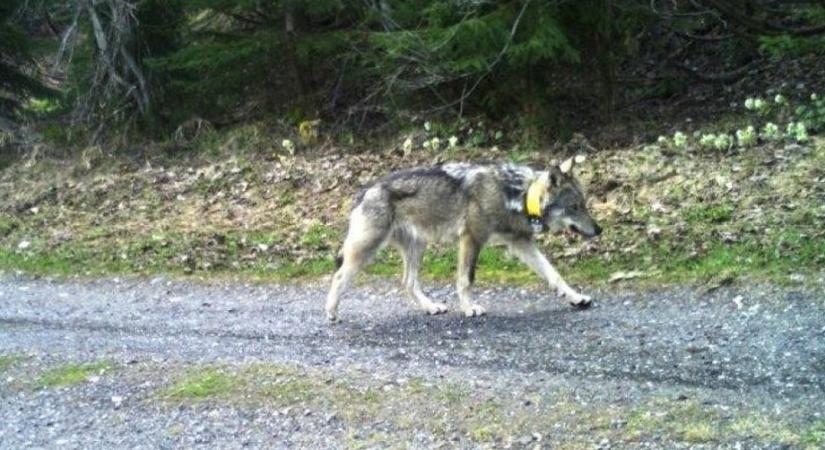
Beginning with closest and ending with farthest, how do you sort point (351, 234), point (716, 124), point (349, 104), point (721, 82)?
point (351, 234) < point (716, 124) < point (721, 82) < point (349, 104)

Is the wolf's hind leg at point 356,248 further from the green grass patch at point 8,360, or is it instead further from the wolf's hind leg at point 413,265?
the green grass patch at point 8,360

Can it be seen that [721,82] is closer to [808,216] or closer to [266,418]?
[808,216]

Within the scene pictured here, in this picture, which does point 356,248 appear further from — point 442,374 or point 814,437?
point 814,437

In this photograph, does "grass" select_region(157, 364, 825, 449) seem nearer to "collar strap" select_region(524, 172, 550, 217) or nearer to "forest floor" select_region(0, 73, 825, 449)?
"forest floor" select_region(0, 73, 825, 449)

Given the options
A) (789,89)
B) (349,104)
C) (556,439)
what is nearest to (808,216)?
(789,89)

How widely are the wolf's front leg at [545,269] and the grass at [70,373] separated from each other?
4.17 metres

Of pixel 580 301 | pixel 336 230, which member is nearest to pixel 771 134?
pixel 580 301

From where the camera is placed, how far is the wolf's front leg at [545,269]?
9.98 metres

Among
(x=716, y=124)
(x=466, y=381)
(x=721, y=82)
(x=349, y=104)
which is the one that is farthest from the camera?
(x=349, y=104)

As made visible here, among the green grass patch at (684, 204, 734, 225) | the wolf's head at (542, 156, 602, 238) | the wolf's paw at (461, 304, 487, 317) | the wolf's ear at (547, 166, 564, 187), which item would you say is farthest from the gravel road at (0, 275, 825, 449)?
the green grass patch at (684, 204, 734, 225)

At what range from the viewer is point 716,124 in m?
14.7

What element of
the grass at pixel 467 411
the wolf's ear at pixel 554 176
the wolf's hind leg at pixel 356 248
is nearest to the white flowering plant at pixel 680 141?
the wolf's ear at pixel 554 176

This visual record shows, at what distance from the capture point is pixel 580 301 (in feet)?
32.6

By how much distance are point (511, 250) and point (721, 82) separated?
7.84m
